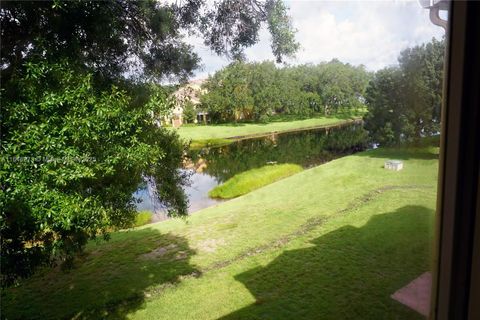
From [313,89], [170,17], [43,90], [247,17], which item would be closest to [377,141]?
[313,89]

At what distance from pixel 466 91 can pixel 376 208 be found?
2760 millimetres

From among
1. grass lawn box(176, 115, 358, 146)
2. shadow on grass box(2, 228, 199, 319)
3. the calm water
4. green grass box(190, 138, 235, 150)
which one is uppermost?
grass lawn box(176, 115, 358, 146)

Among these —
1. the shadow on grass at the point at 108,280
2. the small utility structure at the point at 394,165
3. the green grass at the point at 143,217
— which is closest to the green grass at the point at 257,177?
the shadow on grass at the point at 108,280

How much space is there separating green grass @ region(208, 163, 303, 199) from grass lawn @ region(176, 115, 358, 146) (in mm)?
830

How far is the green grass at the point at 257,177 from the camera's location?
12.7 ft

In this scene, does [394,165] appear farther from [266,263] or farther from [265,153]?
[265,153]

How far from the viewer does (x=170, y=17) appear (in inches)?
80.1

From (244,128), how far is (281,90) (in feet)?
2.08

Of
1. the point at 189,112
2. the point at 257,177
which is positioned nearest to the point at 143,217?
the point at 189,112

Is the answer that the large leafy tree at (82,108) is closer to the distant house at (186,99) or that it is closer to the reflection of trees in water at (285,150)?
the distant house at (186,99)

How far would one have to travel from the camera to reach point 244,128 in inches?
125

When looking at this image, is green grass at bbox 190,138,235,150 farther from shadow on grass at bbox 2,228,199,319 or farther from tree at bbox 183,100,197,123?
shadow on grass at bbox 2,228,199,319

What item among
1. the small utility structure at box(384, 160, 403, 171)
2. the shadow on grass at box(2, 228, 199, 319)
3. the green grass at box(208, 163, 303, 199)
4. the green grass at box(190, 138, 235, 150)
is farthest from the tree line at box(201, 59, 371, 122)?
the shadow on grass at box(2, 228, 199, 319)

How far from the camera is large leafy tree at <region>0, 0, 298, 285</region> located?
1310 millimetres
